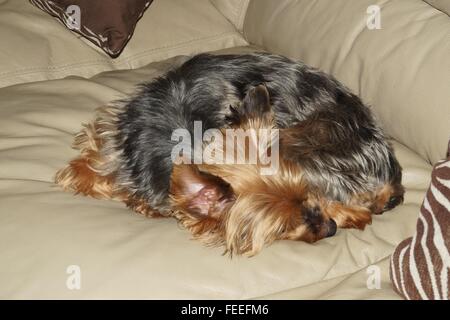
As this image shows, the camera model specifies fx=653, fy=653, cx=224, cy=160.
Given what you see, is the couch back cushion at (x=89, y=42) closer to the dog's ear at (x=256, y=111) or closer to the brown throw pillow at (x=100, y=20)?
the brown throw pillow at (x=100, y=20)

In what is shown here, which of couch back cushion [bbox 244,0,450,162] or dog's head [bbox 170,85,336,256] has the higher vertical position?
couch back cushion [bbox 244,0,450,162]

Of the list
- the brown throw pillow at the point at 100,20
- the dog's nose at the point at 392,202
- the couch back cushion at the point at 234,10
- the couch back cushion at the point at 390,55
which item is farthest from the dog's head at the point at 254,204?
the couch back cushion at the point at 234,10

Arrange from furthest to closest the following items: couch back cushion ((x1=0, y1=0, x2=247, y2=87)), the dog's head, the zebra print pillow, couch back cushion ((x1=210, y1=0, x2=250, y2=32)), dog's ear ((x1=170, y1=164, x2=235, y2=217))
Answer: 1. couch back cushion ((x1=210, y1=0, x2=250, y2=32))
2. couch back cushion ((x1=0, y1=0, x2=247, y2=87))
3. the dog's head
4. dog's ear ((x1=170, y1=164, x2=235, y2=217))
5. the zebra print pillow

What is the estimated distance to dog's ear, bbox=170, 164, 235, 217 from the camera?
2.03m

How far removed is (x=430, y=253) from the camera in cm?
188

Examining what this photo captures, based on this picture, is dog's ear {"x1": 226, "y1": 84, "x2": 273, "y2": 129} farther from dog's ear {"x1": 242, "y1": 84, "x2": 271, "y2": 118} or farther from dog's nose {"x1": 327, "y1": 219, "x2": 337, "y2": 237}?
dog's nose {"x1": 327, "y1": 219, "x2": 337, "y2": 237}

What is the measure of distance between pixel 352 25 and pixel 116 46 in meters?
1.21

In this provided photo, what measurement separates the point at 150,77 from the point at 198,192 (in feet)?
4.11

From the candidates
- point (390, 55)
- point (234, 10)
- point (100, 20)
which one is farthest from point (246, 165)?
point (234, 10)

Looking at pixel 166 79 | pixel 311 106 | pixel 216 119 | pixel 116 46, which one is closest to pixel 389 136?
pixel 311 106

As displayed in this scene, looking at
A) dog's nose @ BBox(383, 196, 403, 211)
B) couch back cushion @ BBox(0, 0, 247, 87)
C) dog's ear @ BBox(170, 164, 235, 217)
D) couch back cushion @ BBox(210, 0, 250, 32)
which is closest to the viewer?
dog's ear @ BBox(170, 164, 235, 217)

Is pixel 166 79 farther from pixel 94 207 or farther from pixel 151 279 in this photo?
pixel 151 279

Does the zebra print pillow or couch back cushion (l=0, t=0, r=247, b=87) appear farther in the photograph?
couch back cushion (l=0, t=0, r=247, b=87)

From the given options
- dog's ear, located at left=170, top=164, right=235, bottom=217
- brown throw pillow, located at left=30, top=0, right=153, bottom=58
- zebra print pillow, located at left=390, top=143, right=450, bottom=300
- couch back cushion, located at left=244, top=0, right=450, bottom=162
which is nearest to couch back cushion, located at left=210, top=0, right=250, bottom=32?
couch back cushion, located at left=244, top=0, right=450, bottom=162
